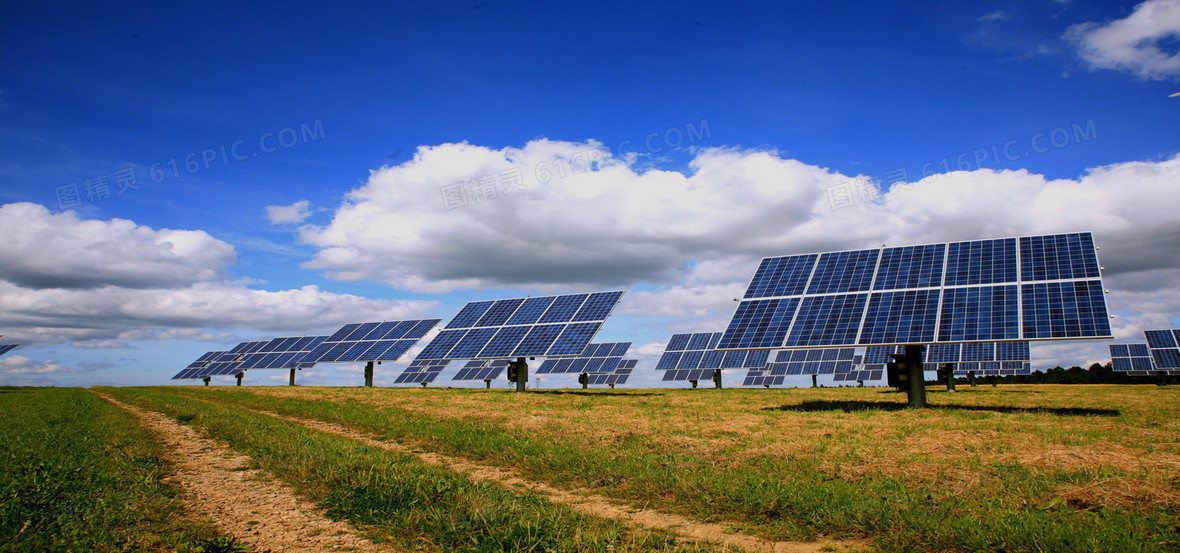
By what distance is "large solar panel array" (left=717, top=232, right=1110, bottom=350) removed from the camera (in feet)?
60.6

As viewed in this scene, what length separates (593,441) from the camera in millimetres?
11930

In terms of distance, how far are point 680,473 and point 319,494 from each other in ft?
15.8

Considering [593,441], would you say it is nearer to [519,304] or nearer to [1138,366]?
[519,304]

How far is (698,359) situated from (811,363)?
10.2m

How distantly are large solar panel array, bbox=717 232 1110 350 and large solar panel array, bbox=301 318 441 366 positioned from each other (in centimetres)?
3130

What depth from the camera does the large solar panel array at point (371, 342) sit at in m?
47.1

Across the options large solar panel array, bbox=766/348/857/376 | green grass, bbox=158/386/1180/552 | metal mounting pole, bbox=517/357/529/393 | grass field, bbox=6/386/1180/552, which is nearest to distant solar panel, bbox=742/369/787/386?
large solar panel array, bbox=766/348/857/376

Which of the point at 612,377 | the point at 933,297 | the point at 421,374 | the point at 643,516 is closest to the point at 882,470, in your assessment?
the point at 643,516

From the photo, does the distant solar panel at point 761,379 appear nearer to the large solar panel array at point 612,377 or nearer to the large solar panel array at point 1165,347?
the large solar panel array at point 612,377

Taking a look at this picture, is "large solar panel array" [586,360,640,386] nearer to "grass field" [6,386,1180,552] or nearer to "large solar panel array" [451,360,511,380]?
"large solar panel array" [451,360,511,380]

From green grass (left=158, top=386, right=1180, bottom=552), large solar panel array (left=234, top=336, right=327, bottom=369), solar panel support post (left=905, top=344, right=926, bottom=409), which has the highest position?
large solar panel array (left=234, top=336, right=327, bottom=369)

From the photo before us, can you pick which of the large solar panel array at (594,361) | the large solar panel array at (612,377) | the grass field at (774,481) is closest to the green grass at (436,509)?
the grass field at (774,481)

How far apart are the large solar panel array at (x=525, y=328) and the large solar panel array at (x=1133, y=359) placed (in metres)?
47.8

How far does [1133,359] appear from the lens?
173 feet
